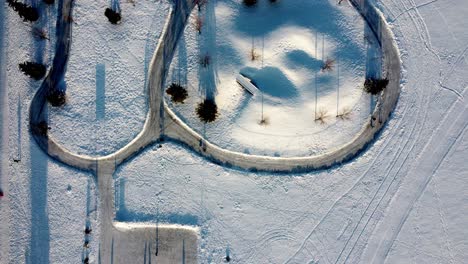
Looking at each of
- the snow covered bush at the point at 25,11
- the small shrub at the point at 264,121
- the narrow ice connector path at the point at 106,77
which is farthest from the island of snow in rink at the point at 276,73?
the snow covered bush at the point at 25,11

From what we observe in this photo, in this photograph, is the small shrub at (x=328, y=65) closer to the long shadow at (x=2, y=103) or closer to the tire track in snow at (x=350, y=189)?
the tire track in snow at (x=350, y=189)

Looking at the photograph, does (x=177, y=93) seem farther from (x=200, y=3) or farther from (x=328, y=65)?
(x=328, y=65)

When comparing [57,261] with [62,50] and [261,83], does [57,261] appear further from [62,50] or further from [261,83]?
[261,83]

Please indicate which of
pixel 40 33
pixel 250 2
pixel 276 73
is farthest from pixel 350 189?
pixel 40 33

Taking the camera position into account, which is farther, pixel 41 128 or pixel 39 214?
pixel 41 128

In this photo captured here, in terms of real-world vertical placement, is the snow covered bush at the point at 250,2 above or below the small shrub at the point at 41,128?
above

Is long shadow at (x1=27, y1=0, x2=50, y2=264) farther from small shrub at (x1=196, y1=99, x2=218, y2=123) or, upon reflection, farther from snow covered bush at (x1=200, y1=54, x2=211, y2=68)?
snow covered bush at (x1=200, y1=54, x2=211, y2=68)

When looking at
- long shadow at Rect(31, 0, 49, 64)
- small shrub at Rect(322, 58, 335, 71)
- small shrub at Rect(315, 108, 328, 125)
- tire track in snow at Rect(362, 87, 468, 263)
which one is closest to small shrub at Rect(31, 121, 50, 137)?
long shadow at Rect(31, 0, 49, 64)

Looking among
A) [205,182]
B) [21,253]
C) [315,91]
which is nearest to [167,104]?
[205,182]
